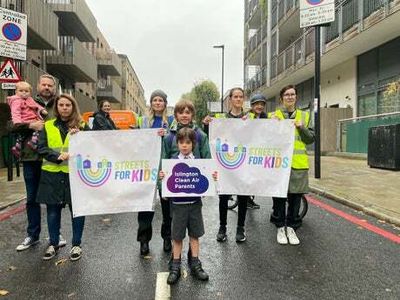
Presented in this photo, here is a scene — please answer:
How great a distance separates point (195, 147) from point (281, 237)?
1.82m

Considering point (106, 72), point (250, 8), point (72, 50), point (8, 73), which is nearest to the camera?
point (8, 73)

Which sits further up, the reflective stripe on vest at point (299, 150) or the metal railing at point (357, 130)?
the metal railing at point (357, 130)

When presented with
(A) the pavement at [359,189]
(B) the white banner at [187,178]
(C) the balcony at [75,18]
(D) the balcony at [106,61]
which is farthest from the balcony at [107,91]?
(B) the white banner at [187,178]

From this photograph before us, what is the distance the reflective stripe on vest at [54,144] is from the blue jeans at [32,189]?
43cm

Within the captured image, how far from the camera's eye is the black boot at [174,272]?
4030 mm

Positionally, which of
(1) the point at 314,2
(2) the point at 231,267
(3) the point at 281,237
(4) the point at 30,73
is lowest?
(2) the point at 231,267

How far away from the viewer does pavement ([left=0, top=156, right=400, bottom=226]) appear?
287 inches

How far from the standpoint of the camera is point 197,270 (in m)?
4.20

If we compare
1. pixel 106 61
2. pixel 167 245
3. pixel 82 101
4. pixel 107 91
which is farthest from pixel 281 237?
Answer: pixel 107 91

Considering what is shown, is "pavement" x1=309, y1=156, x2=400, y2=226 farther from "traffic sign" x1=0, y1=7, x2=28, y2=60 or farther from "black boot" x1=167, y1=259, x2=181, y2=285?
"traffic sign" x1=0, y1=7, x2=28, y2=60

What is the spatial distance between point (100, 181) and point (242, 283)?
1910mm

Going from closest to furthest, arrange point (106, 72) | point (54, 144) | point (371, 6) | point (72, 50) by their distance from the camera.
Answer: point (54, 144), point (371, 6), point (72, 50), point (106, 72)

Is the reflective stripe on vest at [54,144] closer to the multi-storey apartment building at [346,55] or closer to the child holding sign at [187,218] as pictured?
the child holding sign at [187,218]

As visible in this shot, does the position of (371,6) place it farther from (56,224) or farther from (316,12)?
(56,224)
